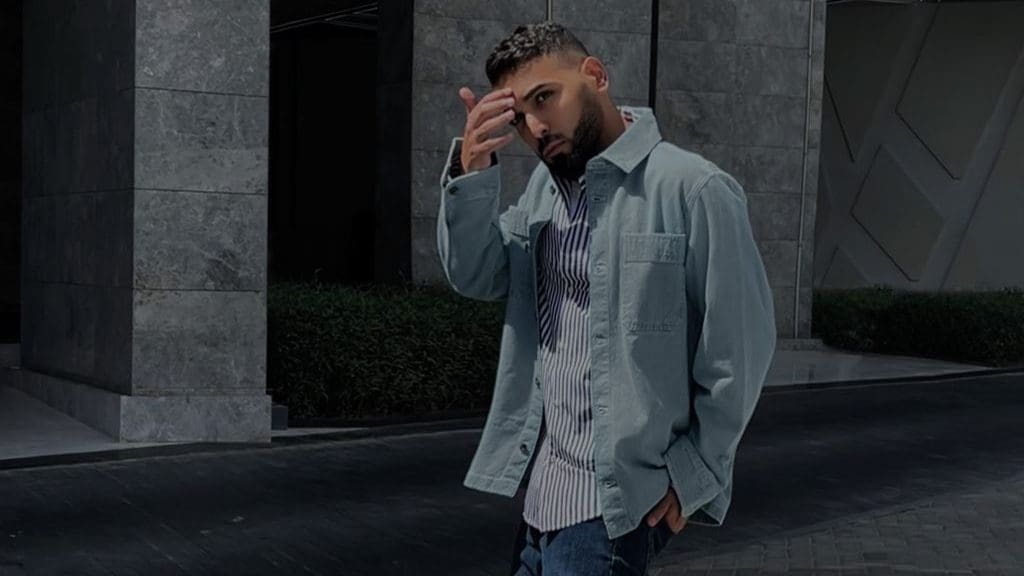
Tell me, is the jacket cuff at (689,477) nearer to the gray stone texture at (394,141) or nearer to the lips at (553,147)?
the lips at (553,147)

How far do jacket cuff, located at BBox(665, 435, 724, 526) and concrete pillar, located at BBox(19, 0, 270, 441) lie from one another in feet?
24.9

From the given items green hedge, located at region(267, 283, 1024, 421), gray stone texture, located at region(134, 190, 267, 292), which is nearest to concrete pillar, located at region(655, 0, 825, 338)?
green hedge, located at region(267, 283, 1024, 421)

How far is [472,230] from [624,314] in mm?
456

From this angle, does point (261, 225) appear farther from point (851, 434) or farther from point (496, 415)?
point (496, 415)

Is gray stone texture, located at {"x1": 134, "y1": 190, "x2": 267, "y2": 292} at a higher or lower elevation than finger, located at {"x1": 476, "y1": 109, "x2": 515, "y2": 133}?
lower

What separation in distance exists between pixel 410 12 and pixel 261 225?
16.2 feet

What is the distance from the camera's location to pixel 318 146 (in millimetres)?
29281

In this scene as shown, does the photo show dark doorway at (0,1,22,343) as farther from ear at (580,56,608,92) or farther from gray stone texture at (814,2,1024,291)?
ear at (580,56,608,92)

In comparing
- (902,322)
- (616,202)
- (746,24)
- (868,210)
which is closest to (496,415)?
(616,202)

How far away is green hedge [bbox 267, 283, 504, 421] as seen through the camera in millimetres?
11375

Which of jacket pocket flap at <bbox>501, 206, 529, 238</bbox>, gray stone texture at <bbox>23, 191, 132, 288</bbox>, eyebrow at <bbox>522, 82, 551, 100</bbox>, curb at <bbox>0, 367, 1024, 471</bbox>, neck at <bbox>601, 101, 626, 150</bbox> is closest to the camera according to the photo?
eyebrow at <bbox>522, 82, 551, 100</bbox>

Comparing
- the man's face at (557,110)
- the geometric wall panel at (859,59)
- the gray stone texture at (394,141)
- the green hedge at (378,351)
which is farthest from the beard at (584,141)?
Answer: the geometric wall panel at (859,59)

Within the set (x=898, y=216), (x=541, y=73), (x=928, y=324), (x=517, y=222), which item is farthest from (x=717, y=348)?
(x=898, y=216)

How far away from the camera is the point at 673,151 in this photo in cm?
326
